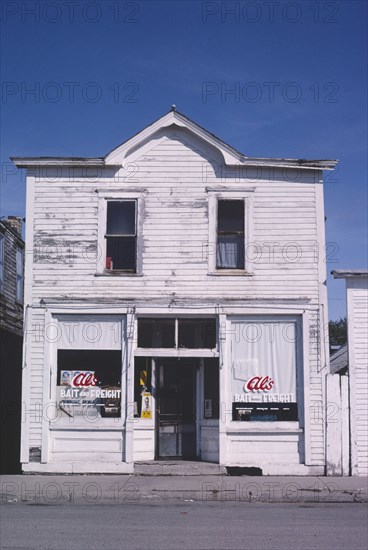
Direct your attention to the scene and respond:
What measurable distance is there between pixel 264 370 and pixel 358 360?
2152mm

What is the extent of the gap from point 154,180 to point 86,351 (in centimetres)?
432

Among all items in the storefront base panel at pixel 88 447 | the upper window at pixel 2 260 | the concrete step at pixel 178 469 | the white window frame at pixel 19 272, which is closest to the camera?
the concrete step at pixel 178 469

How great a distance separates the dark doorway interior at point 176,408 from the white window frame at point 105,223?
2351 millimetres

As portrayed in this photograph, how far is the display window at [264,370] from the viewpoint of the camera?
53.9ft

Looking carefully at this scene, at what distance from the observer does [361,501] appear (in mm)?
13562

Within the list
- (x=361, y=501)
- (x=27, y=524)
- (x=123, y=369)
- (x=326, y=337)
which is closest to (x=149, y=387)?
(x=123, y=369)

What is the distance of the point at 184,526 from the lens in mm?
10375

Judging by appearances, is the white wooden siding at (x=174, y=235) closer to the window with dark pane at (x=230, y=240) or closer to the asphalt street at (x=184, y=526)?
the window with dark pane at (x=230, y=240)

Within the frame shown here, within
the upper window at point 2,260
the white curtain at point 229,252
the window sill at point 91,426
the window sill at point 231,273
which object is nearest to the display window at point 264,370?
the window sill at point 231,273

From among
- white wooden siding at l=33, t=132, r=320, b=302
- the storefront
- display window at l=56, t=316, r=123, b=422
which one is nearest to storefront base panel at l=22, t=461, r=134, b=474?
the storefront

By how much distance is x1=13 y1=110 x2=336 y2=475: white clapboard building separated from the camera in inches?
642

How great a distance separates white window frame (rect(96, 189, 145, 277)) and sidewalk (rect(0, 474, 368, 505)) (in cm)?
461

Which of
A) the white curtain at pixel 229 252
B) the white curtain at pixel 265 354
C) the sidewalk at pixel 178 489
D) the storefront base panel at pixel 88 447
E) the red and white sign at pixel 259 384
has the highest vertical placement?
the white curtain at pixel 229 252

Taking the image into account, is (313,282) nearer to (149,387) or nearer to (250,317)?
(250,317)
